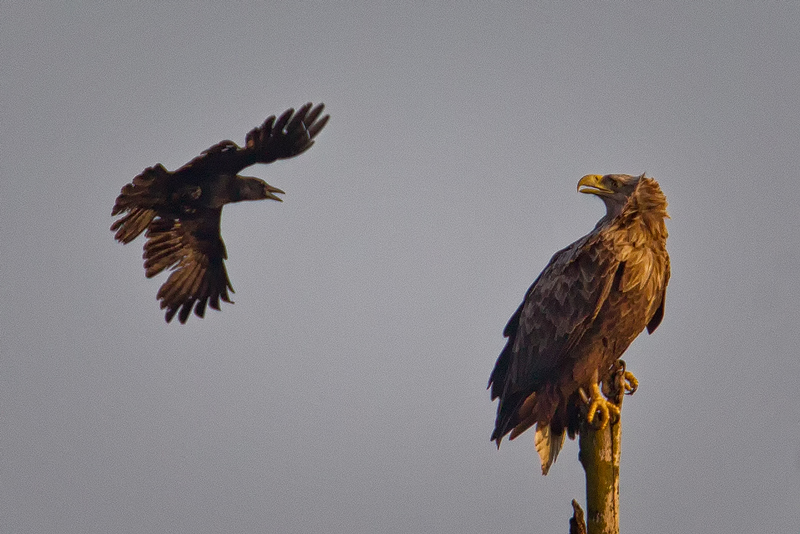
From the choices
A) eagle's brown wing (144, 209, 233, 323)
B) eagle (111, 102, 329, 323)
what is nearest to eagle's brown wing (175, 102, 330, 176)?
eagle (111, 102, 329, 323)

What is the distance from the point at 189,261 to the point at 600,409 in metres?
5.15

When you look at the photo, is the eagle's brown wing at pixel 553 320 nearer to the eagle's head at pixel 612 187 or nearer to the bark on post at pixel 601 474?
the eagle's head at pixel 612 187

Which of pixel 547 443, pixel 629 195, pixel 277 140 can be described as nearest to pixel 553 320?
pixel 547 443

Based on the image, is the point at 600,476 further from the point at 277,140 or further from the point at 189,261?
the point at 189,261

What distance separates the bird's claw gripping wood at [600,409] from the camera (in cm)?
691

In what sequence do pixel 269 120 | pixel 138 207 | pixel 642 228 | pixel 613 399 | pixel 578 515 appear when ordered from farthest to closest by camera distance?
pixel 138 207 → pixel 269 120 → pixel 642 228 → pixel 613 399 → pixel 578 515

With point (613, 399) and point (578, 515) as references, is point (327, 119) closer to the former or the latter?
point (613, 399)

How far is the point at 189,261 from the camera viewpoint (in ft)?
35.9

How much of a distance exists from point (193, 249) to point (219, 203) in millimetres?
574

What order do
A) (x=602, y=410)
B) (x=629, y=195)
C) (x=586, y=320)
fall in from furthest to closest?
1. (x=629, y=195)
2. (x=586, y=320)
3. (x=602, y=410)

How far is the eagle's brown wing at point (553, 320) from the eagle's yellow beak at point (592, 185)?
0.36 metres

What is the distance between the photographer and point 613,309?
773 centimetres

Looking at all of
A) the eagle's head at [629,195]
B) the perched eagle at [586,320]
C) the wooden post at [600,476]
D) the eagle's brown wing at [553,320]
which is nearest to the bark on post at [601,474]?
the wooden post at [600,476]

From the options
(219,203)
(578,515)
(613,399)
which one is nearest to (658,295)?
(613,399)
